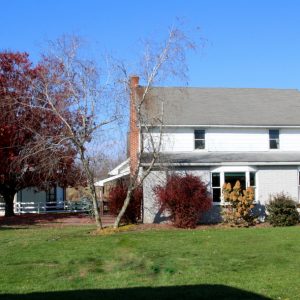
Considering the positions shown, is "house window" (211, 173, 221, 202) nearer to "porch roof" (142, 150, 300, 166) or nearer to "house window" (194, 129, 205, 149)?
"porch roof" (142, 150, 300, 166)

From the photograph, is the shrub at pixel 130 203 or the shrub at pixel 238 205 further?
the shrub at pixel 130 203

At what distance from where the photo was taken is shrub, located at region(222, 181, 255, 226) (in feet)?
76.2

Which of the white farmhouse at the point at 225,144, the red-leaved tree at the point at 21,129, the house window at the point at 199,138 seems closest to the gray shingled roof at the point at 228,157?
the white farmhouse at the point at 225,144

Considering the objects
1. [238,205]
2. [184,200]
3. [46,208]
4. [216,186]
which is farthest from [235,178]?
[46,208]

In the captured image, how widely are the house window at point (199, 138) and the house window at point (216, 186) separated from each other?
87.7 inches

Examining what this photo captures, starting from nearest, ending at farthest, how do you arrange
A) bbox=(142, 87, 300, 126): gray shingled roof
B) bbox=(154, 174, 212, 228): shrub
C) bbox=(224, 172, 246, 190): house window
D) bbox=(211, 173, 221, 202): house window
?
bbox=(154, 174, 212, 228): shrub, bbox=(211, 173, 221, 202): house window, bbox=(224, 172, 246, 190): house window, bbox=(142, 87, 300, 126): gray shingled roof

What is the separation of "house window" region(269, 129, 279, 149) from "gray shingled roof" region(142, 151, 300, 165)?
63 centimetres

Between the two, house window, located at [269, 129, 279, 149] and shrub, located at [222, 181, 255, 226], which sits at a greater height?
house window, located at [269, 129, 279, 149]

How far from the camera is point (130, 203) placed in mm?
24500

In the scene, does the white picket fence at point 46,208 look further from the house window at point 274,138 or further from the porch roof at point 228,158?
the house window at point 274,138

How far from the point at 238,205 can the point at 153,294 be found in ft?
48.1

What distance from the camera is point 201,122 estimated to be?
1067 inches

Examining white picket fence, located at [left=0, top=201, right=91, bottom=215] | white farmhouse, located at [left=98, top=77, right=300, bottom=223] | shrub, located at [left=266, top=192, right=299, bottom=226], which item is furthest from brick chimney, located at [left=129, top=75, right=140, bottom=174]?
white picket fence, located at [left=0, top=201, right=91, bottom=215]

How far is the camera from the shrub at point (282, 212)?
23.2m
